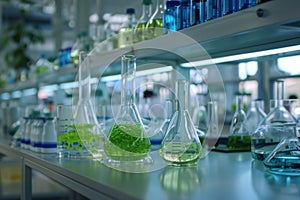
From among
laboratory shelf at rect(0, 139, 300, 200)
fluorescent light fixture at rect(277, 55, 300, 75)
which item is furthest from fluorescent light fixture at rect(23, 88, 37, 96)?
Result: laboratory shelf at rect(0, 139, 300, 200)

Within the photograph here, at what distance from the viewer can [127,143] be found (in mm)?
1098

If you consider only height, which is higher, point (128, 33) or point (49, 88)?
point (128, 33)

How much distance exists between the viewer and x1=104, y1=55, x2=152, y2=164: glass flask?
3.62 ft

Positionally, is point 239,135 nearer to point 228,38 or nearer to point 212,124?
point 212,124

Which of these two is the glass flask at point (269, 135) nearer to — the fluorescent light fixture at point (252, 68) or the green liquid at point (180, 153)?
the green liquid at point (180, 153)

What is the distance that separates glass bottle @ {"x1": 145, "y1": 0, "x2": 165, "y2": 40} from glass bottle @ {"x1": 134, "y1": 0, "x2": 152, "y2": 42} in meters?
0.03

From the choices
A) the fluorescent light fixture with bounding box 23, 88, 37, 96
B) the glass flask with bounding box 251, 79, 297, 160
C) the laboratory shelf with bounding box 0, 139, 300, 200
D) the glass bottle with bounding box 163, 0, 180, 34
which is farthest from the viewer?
the fluorescent light fixture with bounding box 23, 88, 37, 96

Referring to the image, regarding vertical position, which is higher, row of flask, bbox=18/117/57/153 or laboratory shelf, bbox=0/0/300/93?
laboratory shelf, bbox=0/0/300/93

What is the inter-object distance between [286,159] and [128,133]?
431mm

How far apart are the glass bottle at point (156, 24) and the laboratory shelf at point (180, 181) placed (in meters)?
0.52

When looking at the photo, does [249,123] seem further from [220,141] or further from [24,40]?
[24,40]

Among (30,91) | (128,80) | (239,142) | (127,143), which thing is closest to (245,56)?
(239,142)

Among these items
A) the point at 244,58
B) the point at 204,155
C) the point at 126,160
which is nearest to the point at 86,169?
the point at 126,160

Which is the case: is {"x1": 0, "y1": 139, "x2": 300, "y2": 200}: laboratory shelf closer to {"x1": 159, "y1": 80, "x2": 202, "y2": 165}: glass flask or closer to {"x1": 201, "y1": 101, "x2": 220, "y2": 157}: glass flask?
{"x1": 159, "y1": 80, "x2": 202, "y2": 165}: glass flask
